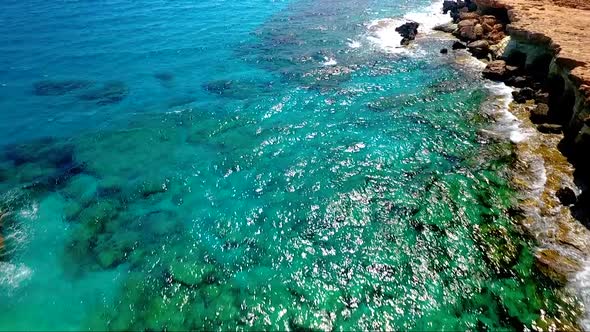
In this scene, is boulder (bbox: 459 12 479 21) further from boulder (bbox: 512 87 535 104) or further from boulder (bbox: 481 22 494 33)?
boulder (bbox: 512 87 535 104)

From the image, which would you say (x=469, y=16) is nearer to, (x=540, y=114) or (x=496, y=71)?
(x=496, y=71)

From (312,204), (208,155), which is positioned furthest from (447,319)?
(208,155)

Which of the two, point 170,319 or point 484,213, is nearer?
point 170,319

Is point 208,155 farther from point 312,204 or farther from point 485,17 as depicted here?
point 485,17

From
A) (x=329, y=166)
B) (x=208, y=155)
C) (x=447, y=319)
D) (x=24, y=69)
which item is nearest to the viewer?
(x=447, y=319)

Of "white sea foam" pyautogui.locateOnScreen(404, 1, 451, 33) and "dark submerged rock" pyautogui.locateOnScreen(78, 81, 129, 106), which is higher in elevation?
"white sea foam" pyautogui.locateOnScreen(404, 1, 451, 33)

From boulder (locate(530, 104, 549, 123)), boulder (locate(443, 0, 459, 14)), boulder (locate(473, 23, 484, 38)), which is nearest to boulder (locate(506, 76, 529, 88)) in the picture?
boulder (locate(530, 104, 549, 123))

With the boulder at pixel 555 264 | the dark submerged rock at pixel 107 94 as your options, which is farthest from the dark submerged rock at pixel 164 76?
the boulder at pixel 555 264

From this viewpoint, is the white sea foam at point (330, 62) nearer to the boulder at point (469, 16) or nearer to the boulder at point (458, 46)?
the boulder at point (458, 46)
